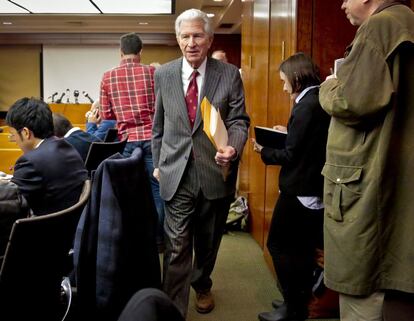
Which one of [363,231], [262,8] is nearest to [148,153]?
[262,8]

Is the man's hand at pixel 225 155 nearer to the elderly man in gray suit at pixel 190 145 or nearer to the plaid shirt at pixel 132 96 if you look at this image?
the elderly man in gray suit at pixel 190 145

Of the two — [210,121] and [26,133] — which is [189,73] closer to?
[210,121]

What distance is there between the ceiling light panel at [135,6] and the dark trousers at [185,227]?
217 inches

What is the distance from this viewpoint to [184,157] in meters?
2.12

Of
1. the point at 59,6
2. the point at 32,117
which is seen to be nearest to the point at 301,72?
the point at 32,117

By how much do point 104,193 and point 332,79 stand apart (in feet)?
2.65

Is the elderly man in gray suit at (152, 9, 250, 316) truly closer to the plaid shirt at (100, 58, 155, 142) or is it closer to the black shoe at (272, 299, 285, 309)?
the black shoe at (272, 299, 285, 309)

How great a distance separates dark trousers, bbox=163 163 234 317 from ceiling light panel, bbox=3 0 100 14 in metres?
5.71

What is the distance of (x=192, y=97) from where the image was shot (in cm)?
216

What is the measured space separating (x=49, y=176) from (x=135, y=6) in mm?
6352

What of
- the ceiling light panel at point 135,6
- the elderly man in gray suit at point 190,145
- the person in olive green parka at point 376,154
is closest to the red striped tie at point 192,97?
the elderly man in gray suit at point 190,145

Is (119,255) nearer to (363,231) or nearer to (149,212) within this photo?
(149,212)

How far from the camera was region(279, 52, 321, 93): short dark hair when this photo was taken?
2.14 m

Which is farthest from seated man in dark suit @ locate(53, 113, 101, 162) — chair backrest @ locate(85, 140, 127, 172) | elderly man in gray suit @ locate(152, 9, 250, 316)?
elderly man in gray suit @ locate(152, 9, 250, 316)
